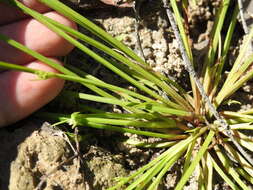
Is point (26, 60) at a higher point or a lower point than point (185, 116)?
higher

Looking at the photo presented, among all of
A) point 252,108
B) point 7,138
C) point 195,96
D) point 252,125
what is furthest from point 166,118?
point 7,138

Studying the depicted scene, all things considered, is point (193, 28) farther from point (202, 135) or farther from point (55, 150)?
point (55, 150)

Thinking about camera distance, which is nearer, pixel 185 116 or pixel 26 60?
pixel 26 60

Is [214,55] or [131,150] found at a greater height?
[214,55]

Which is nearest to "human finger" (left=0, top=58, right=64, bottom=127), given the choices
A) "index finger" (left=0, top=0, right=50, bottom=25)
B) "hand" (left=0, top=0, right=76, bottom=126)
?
"hand" (left=0, top=0, right=76, bottom=126)

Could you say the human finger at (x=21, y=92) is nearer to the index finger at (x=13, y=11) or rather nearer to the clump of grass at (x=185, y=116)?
the clump of grass at (x=185, y=116)

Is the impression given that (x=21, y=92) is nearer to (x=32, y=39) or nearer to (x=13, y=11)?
(x=32, y=39)

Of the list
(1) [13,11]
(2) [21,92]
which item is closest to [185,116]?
(2) [21,92]

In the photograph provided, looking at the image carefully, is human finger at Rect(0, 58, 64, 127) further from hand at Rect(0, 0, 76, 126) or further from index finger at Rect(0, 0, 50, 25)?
index finger at Rect(0, 0, 50, 25)
